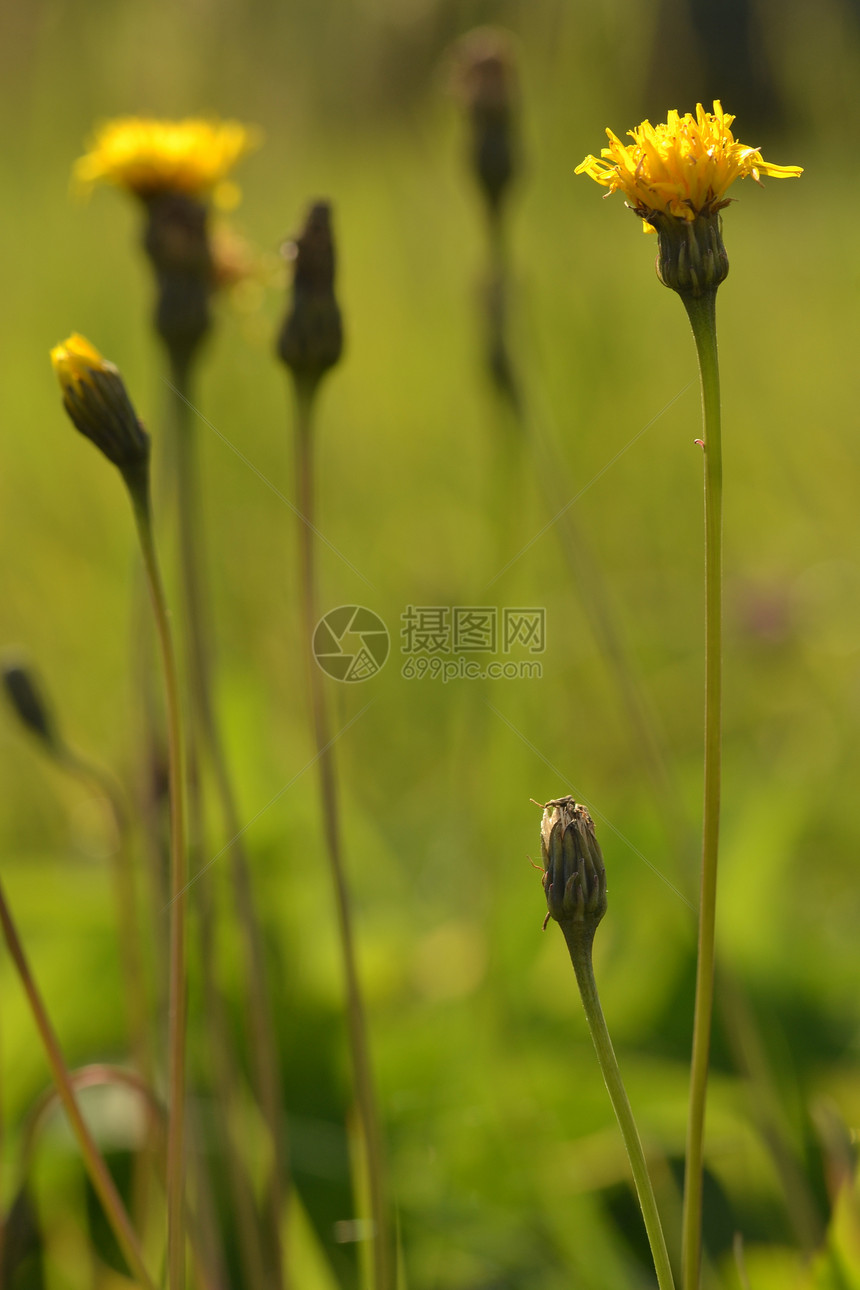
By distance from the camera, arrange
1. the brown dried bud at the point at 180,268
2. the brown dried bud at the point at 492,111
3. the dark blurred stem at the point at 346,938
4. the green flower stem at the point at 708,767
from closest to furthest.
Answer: the green flower stem at the point at 708,767 < the dark blurred stem at the point at 346,938 < the brown dried bud at the point at 180,268 < the brown dried bud at the point at 492,111

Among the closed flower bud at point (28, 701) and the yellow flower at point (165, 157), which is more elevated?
the yellow flower at point (165, 157)

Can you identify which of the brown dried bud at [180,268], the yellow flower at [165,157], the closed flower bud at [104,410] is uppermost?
the yellow flower at [165,157]

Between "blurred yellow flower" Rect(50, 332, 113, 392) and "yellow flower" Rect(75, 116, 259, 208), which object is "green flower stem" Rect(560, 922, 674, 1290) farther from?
"yellow flower" Rect(75, 116, 259, 208)

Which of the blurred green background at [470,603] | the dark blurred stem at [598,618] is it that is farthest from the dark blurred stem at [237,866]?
the dark blurred stem at [598,618]

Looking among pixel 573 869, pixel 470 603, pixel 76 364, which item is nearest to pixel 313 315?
pixel 76 364

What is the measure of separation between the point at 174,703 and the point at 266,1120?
17 cm

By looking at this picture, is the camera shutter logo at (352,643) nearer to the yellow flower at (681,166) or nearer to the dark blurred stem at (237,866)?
the dark blurred stem at (237,866)

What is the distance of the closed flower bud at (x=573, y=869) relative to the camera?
8.5 inches

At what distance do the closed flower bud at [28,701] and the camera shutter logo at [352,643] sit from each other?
9 cm

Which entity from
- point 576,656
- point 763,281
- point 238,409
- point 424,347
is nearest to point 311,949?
point 576,656

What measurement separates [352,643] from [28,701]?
0.36 ft

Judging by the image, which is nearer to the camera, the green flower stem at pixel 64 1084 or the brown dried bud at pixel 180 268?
the green flower stem at pixel 64 1084

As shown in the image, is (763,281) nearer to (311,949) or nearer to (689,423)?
(689,423)

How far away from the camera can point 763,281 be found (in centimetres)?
177
